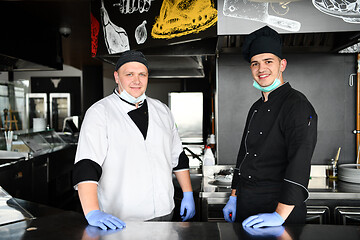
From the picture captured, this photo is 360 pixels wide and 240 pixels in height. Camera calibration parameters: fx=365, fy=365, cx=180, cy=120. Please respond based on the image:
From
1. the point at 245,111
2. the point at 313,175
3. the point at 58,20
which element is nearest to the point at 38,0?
the point at 58,20

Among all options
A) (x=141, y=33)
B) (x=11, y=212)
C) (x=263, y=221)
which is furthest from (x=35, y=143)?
(x=263, y=221)

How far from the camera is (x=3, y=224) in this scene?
1.67 metres

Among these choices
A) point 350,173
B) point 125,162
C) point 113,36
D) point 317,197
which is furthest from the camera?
point 113,36

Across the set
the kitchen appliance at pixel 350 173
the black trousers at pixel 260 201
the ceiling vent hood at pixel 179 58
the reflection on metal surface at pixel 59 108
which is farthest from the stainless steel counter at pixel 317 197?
the reflection on metal surface at pixel 59 108

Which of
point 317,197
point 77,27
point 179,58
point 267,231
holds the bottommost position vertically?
point 317,197

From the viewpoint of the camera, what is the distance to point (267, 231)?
1538 mm

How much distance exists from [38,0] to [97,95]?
6.30 m

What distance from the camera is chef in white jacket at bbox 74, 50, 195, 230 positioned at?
1899 millimetres

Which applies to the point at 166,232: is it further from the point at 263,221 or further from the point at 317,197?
the point at 317,197

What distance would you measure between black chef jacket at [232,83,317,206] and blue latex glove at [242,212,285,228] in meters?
0.09

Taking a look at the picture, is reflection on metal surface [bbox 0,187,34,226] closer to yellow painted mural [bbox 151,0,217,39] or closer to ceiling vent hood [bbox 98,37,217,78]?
yellow painted mural [bbox 151,0,217,39]

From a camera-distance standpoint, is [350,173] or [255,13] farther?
[350,173]

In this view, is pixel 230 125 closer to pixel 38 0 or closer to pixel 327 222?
pixel 327 222

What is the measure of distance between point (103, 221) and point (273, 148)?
36.2 inches
